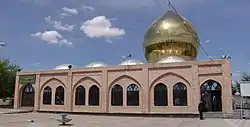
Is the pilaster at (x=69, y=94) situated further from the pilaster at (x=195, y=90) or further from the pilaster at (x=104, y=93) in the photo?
the pilaster at (x=195, y=90)

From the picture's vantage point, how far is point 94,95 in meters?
27.5

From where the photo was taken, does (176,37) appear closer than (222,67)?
No

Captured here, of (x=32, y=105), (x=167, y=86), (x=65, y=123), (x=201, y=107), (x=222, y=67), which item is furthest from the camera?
(x=32, y=105)

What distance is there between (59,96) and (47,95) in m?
1.64

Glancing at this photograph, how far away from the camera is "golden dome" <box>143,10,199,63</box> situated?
28598mm

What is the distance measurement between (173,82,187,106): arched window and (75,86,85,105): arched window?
8.69 metres

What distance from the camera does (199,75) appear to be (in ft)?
76.8

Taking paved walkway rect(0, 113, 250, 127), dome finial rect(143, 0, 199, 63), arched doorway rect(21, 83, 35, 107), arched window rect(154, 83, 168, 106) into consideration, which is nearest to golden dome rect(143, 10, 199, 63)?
dome finial rect(143, 0, 199, 63)

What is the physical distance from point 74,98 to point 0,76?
1513 cm

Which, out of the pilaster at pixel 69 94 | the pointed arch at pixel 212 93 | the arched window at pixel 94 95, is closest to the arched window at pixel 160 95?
the pointed arch at pixel 212 93

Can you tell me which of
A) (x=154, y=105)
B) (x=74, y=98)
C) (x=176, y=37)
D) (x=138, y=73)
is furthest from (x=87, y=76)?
(x=176, y=37)

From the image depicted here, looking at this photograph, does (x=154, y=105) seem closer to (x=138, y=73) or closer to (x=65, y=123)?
(x=138, y=73)

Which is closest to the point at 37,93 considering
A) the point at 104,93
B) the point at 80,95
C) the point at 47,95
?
the point at 47,95

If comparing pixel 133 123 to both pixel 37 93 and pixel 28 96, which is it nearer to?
pixel 37 93
